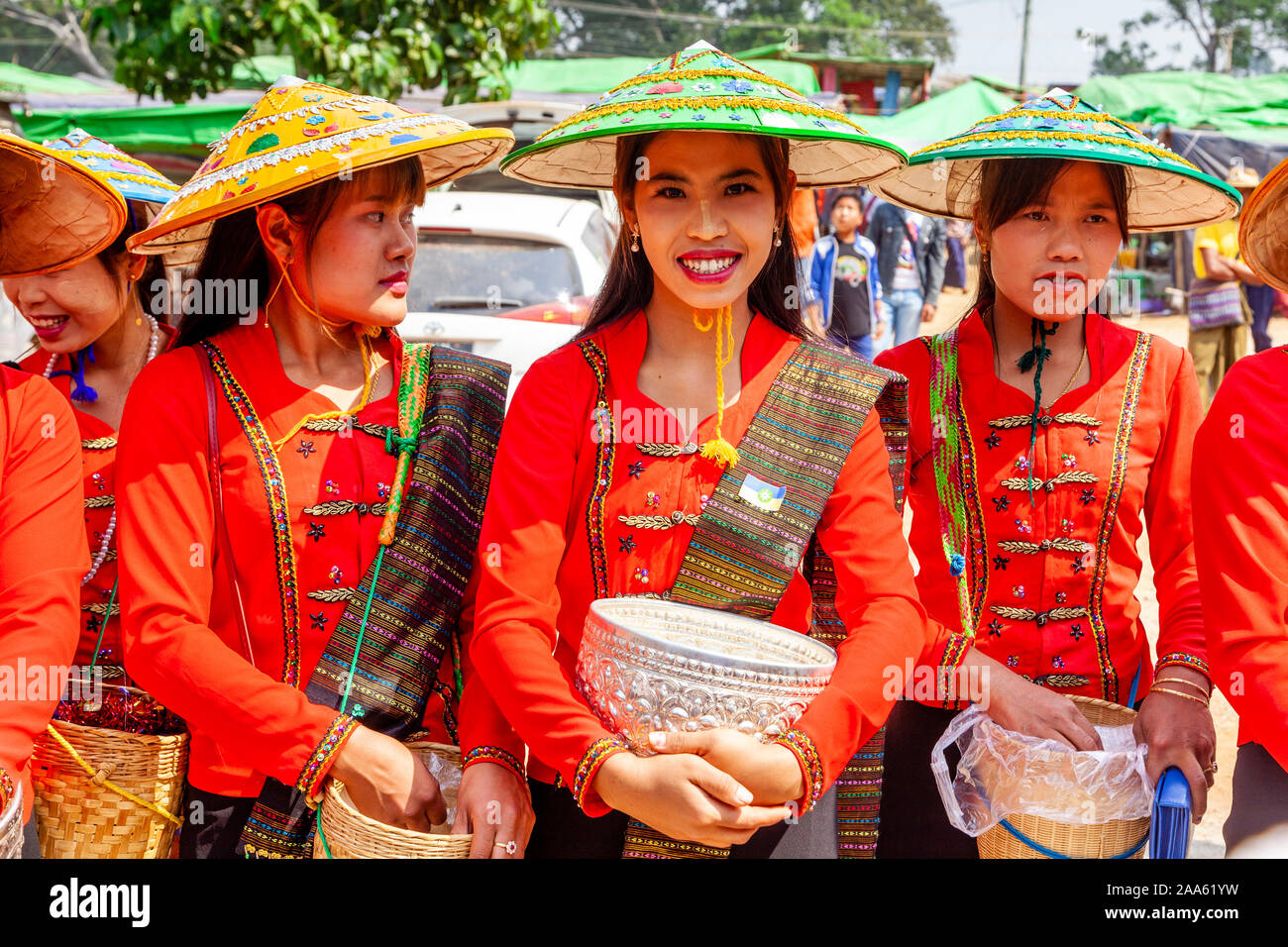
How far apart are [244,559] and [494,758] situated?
64 centimetres

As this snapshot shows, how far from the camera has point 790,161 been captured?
2.70m

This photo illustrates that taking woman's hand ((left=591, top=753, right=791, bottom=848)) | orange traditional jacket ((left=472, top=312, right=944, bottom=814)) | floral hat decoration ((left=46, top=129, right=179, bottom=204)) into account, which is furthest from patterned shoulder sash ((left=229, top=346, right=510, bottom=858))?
floral hat decoration ((left=46, top=129, right=179, bottom=204))

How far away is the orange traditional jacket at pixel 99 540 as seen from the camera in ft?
9.10

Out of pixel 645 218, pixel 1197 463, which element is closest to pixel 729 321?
pixel 645 218

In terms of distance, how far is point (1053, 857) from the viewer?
2.33 meters

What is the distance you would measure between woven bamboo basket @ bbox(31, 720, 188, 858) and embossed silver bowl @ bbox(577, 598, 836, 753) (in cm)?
91

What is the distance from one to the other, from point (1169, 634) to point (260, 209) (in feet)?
6.83

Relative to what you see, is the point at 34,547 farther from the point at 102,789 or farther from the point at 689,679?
the point at 689,679

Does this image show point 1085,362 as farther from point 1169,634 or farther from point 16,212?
point 16,212

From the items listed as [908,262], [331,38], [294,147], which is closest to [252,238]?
[294,147]

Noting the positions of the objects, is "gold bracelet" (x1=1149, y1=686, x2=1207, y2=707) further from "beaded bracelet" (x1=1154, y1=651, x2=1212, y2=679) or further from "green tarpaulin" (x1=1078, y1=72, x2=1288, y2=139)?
"green tarpaulin" (x1=1078, y1=72, x2=1288, y2=139)

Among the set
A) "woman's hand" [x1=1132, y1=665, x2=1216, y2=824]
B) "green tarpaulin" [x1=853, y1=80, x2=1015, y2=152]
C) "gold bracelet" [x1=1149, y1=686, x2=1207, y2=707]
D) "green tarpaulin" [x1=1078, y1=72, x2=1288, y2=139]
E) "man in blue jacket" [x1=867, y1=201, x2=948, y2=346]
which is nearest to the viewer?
"woman's hand" [x1=1132, y1=665, x2=1216, y2=824]

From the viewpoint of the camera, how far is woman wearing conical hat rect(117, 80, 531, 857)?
2.24 metres

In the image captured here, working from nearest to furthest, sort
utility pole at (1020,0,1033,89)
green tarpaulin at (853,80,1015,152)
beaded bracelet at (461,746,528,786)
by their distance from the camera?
1. beaded bracelet at (461,746,528,786)
2. green tarpaulin at (853,80,1015,152)
3. utility pole at (1020,0,1033,89)
